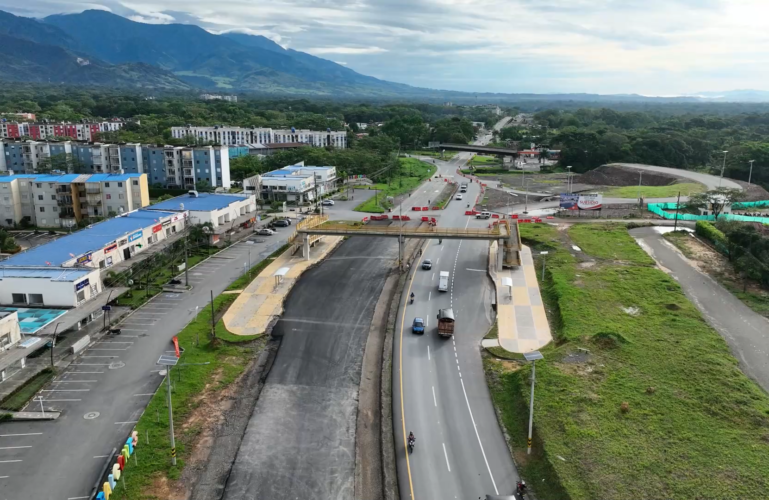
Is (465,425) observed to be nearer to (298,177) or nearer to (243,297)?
(243,297)

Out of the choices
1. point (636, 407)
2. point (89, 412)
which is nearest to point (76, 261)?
point (89, 412)

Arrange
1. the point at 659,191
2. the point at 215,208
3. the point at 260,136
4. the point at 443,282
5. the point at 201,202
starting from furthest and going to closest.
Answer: the point at 260,136
the point at 659,191
the point at 201,202
the point at 215,208
the point at 443,282

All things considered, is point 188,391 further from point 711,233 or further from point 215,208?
point 711,233

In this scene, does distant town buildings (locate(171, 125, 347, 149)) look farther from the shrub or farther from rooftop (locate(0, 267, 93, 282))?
rooftop (locate(0, 267, 93, 282))

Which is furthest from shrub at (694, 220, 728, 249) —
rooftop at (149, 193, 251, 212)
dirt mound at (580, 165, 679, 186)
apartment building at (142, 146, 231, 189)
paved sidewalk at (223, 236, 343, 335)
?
apartment building at (142, 146, 231, 189)

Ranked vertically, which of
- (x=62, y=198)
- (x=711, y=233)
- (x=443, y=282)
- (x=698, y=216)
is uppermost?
(x=62, y=198)

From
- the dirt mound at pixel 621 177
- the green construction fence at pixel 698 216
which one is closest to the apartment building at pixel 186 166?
the green construction fence at pixel 698 216
